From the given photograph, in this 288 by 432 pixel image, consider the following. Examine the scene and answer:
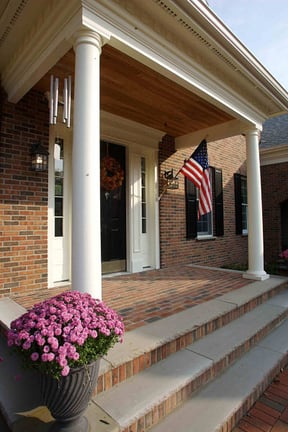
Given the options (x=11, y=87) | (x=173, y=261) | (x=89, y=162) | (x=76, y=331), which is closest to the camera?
(x=76, y=331)

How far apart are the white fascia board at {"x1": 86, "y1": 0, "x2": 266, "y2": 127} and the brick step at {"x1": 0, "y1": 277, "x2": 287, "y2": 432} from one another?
257 centimetres

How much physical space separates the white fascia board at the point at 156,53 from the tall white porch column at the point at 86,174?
23 cm

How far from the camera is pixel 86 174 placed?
6.95 ft

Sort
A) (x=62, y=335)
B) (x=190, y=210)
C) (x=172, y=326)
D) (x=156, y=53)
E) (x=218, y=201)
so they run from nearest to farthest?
(x=62, y=335), (x=172, y=326), (x=156, y=53), (x=190, y=210), (x=218, y=201)

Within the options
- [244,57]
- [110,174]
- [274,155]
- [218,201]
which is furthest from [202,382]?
[274,155]

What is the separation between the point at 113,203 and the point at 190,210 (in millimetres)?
2010

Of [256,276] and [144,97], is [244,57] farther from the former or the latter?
[256,276]

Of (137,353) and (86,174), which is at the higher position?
(86,174)

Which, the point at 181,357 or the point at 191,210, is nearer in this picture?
the point at 181,357

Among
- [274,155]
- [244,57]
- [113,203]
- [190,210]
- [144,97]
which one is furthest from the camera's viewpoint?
[274,155]

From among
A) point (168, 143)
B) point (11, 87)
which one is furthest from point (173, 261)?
point (11, 87)

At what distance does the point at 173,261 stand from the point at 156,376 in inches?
140

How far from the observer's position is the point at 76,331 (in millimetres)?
1342

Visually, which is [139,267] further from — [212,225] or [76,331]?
[76,331]
